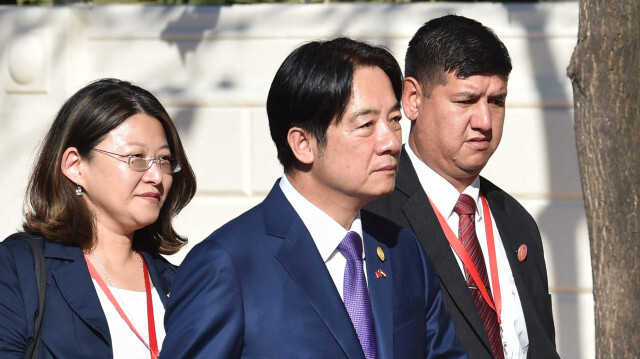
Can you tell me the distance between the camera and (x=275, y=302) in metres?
2.51

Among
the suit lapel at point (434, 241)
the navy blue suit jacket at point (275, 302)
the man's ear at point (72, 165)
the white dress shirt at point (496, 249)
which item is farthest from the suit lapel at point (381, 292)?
the man's ear at point (72, 165)

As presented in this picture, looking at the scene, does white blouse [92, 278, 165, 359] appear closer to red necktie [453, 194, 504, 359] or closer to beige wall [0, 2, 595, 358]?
red necktie [453, 194, 504, 359]

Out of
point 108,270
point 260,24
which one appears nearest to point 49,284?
point 108,270

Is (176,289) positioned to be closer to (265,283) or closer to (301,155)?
(265,283)

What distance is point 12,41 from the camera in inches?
267

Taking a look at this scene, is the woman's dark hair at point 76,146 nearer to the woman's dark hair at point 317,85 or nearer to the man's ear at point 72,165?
the man's ear at point 72,165

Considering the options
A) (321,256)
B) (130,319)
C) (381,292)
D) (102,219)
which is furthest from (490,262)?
(102,219)

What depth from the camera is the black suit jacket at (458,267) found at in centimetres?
332

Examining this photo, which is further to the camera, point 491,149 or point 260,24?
point 260,24

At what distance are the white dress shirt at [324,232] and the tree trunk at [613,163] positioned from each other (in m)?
1.38

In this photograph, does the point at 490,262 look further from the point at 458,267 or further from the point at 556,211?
the point at 556,211

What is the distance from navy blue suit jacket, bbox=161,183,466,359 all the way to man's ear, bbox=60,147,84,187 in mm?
1033

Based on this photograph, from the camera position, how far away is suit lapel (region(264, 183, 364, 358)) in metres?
2.54

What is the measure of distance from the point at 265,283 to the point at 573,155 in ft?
14.2
